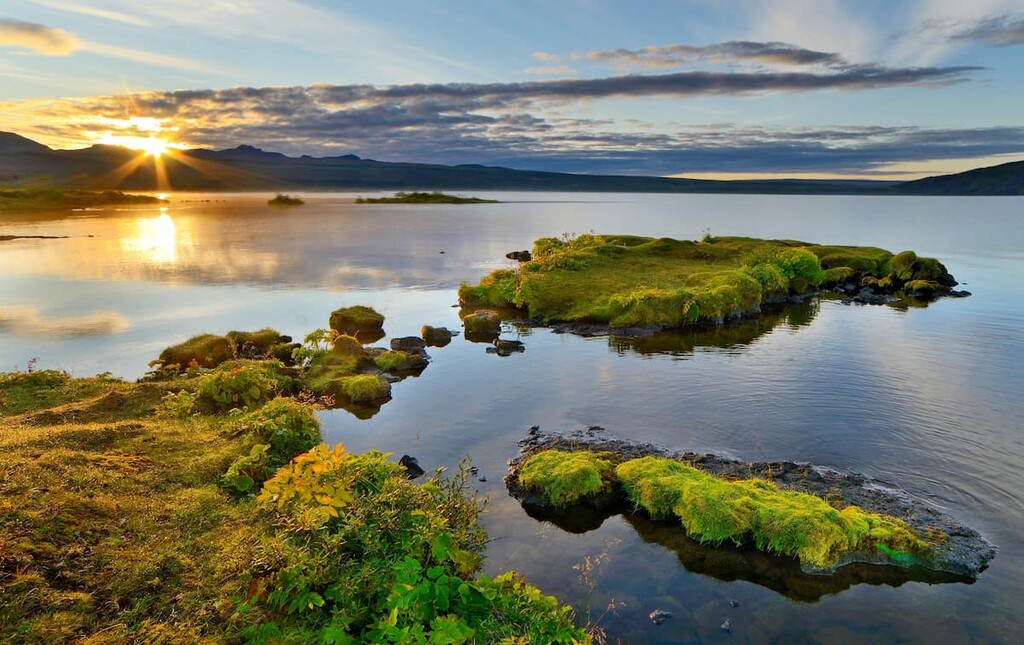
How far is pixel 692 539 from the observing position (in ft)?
45.9

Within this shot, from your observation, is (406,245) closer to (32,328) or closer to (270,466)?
(32,328)

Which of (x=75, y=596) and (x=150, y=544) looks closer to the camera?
(x=75, y=596)

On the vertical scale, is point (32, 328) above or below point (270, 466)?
below

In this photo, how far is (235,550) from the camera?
999 centimetres

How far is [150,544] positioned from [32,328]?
32.7 metres

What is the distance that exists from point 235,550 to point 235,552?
0.43 ft

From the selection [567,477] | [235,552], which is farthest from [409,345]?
[235,552]

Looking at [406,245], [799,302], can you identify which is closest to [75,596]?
[799,302]

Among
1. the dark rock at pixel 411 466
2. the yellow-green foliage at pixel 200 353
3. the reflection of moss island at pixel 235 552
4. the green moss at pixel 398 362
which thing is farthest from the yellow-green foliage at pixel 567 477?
the yellow-green foliage at pixel 200 353

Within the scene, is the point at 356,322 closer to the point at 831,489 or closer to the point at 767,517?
the point at 767,517

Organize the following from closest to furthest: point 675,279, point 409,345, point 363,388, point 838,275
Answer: point 363,388 < point 409,345 < point 675,279 < point 838,275

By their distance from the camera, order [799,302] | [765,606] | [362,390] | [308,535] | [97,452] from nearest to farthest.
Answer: [308,535] < [765,606] < [97,452] < [362,390] < [799,302]

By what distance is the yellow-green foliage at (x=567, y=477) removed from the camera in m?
15.5

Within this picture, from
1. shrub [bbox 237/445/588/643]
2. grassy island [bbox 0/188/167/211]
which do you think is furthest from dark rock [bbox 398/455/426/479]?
grassy island [bbox 0/188/167/211]
